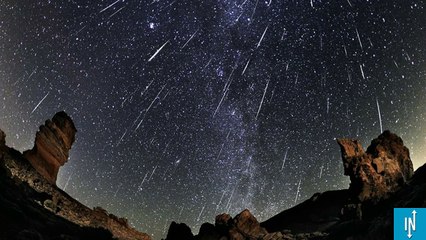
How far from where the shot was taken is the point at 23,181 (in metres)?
40.1

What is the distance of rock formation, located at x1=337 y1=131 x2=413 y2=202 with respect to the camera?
48.2 metres

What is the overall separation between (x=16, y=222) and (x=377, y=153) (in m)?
50.3

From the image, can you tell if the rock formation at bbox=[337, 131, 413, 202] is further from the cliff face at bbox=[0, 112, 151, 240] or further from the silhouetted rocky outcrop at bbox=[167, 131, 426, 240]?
the cliff face at bbox=[0, 112, 151, 240]

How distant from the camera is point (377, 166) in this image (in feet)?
170

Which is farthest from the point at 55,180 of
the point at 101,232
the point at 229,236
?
the point at 229,236

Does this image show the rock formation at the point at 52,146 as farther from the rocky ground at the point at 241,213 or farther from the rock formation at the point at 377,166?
the rock formation at the point at 377,166

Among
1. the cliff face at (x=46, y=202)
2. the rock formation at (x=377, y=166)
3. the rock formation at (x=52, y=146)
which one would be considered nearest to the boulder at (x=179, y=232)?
the cliff face at (x=46, y=202)

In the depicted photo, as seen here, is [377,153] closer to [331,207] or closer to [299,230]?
[331,207]

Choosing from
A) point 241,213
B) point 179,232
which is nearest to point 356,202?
point 241,213

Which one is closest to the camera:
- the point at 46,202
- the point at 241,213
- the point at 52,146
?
the point at 46,202

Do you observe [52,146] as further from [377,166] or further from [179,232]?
[377,166]

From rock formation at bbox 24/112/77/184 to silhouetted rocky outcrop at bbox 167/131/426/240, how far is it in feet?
101

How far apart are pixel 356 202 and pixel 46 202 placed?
4192 centimetres

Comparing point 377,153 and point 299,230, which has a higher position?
point 377,153
